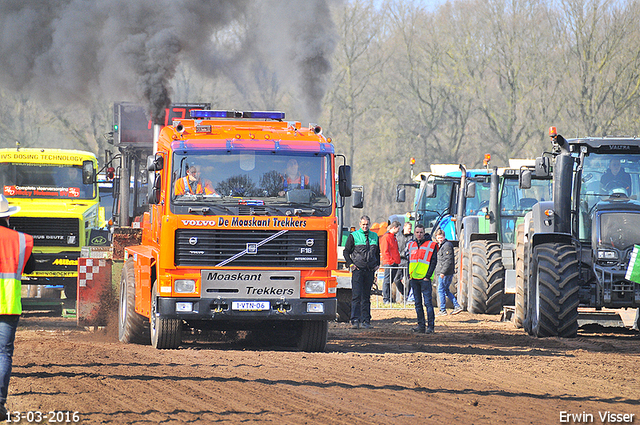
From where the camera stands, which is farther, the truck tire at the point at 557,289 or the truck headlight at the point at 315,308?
the truck tire at the point at 557,289

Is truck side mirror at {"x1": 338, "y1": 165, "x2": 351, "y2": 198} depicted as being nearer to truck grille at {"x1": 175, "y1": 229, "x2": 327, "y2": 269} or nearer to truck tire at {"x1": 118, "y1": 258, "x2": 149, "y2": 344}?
truck grille at {"x1": 175, "y1": 229, "x2": 327, "y2": 269}

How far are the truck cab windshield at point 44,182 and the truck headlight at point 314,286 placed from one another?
32.0 ft

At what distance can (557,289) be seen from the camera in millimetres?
12273

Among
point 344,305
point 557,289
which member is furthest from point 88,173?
point 557,289

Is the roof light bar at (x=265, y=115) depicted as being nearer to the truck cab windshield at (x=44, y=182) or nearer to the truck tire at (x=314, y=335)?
the truck tire at (x=314, y=335)

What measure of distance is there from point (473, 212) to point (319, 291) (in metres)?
9.82

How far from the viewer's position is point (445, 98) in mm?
45281

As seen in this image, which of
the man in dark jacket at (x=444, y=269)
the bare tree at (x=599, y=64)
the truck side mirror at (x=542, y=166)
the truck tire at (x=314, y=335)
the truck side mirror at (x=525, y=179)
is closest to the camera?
the truck tire at (x=314, y=335)

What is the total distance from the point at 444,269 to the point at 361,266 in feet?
11.3

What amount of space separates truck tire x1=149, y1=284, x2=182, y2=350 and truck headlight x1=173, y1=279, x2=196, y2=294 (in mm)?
433

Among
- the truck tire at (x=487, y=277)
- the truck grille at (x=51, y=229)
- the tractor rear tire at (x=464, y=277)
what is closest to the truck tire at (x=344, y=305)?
the truck tire at (x=487, y=277)

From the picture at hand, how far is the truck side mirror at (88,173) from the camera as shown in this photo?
18.6 m

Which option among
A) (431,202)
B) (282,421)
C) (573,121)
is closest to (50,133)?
(573,121)

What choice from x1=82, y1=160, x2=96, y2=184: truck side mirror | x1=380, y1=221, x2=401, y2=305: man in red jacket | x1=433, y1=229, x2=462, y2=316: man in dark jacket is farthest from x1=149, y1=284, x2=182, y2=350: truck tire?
x1=380, y1=221, x2=401, y2=305: man in red jacket
